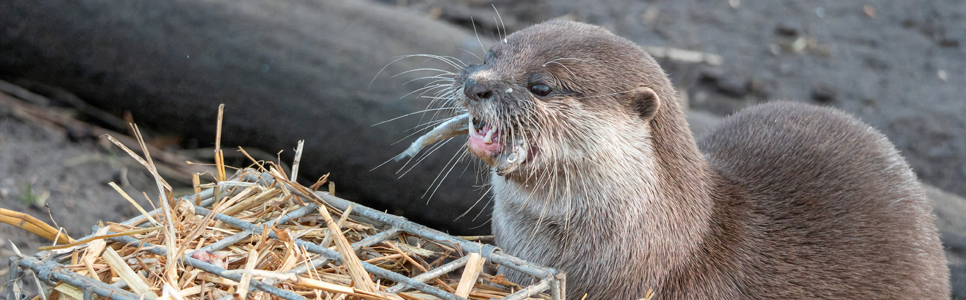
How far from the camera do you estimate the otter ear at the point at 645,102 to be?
2006mm

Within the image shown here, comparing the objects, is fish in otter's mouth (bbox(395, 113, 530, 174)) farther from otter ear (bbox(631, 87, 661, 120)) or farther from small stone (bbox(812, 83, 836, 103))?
small stone (bbox(812, 83, 836, 103))

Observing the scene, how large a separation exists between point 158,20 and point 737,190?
276 centimetres

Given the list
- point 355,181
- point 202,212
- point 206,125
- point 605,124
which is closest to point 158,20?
point 206,125

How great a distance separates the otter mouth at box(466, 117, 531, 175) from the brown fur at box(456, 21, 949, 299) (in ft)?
0.05

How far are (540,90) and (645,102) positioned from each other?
0.28 metres

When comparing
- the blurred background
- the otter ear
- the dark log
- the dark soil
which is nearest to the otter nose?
the otter ear

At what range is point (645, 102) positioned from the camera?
6.67 feet

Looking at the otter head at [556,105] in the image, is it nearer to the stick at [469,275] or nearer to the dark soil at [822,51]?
the stick at [469,275]

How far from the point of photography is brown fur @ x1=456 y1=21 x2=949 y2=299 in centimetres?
202

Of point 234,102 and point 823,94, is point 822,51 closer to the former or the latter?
point 823,94

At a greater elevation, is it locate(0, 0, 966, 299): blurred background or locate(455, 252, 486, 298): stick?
locate(455, 252, 486, 298): stick

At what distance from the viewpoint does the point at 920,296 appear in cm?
228

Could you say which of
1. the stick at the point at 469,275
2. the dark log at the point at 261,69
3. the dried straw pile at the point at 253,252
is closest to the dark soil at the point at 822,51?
the dark log at the point at 261,69

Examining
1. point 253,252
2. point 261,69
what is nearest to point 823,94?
point 261,69
